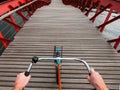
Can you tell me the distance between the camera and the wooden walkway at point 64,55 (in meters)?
4.47

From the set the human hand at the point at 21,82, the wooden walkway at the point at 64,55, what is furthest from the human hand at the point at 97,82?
the wooden walkway at the point at 64,55

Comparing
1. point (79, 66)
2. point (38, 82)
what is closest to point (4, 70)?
point (38, 82)

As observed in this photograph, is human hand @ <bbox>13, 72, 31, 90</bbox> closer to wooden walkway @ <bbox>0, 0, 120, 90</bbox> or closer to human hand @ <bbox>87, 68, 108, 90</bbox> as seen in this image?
human hand @ <bbox>87, 68, 108, 90</bbox>

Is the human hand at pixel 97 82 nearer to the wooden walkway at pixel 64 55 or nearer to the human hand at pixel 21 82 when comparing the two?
the human hand at pixel 21 82

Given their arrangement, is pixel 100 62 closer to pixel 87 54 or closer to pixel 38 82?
pixel 87 54

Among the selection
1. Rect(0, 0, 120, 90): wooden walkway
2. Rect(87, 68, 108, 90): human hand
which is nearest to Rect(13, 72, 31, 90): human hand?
Rect(87, 68, 108, 90): human hand

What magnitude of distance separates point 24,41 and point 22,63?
1.88 metres

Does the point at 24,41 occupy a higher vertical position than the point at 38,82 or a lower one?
higher

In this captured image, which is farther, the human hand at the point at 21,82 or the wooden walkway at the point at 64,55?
the wooden walkway at the point at 64,55

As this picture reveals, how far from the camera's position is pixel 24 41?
277 inches

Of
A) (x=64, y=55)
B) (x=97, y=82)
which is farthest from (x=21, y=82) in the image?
(x=64, y=55)

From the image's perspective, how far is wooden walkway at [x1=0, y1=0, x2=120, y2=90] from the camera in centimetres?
447

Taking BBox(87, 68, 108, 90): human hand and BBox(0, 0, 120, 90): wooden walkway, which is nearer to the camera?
BBox(87, 68, 108, 90): human hand

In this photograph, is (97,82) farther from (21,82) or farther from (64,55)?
(64,55)
